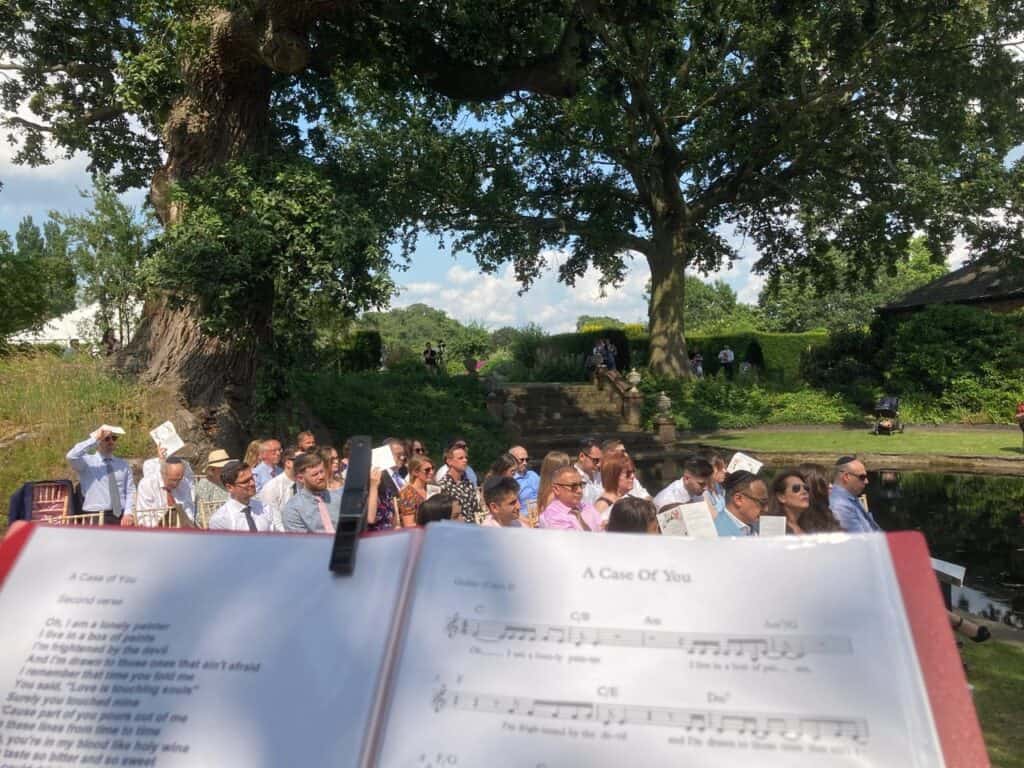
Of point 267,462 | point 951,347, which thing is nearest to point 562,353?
point 951,347

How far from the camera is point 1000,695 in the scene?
5641 millimetres

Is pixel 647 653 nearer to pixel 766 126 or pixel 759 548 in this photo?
pixel 759 548

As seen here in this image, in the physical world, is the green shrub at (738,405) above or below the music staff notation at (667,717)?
below

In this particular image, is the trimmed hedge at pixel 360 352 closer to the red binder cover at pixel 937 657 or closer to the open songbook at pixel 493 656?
the open songbook at pixel 493 656

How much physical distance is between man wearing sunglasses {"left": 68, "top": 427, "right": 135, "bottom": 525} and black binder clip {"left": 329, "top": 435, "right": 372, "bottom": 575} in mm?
6737

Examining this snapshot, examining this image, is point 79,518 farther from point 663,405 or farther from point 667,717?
point 663,405

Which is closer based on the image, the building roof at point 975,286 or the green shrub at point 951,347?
the building roof at point 975,286

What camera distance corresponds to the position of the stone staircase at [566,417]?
22.8 m

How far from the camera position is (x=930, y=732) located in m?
1.45

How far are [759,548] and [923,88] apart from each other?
22.7 meters

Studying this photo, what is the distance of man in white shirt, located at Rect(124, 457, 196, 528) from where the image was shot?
7.22 m

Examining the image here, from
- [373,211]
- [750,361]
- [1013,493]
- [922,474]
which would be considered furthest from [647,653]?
[750,361]

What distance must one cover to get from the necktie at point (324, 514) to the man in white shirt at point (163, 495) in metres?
2.02

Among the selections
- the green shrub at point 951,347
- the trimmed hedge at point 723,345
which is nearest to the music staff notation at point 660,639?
the green shrub at point 951,347
